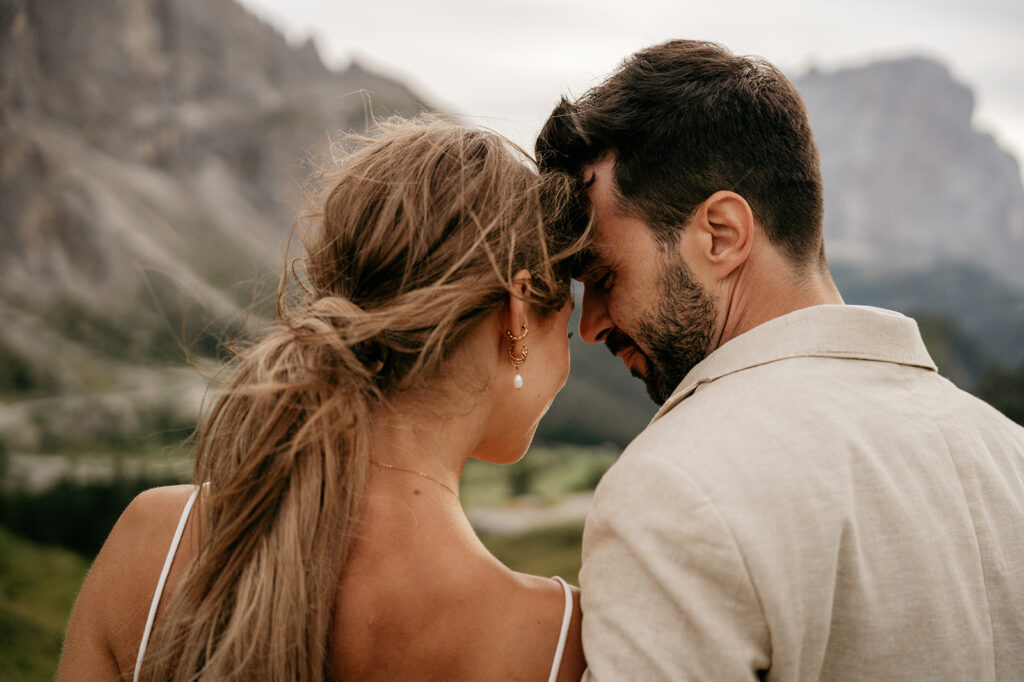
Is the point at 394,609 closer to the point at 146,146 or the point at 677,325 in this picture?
the point at 677,325

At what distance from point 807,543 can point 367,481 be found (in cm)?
88

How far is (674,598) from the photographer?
1.36 meters

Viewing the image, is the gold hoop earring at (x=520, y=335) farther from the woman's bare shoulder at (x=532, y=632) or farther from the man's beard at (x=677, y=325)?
the woman's bare shoulder at (x=532, y=632)

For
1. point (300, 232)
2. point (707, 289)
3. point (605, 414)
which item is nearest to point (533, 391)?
point (707, 289)

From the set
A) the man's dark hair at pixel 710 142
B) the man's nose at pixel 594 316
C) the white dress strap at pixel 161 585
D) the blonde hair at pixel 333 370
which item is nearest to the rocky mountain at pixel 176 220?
the blonde hair at pixel 333 370

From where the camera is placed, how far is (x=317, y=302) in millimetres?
1738

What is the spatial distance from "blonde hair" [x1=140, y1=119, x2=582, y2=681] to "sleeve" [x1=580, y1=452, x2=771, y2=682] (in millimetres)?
537

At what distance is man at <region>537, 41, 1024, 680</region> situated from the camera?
137 centimetres

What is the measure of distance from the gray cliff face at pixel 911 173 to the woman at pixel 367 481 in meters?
15.2

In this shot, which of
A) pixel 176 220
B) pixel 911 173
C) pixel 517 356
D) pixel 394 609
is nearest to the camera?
pixel 394 609

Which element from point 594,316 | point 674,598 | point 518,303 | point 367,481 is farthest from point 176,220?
point 674,598

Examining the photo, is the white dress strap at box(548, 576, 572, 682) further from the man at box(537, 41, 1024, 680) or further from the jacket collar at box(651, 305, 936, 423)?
the jacket collar at box(651, 305, 936, 423)

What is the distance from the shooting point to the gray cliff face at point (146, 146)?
9070 mm

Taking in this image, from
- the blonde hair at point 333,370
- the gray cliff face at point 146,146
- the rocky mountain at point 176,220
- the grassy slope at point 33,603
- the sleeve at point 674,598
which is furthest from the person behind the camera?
the gray cliff face at point 146,146
